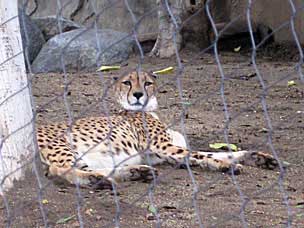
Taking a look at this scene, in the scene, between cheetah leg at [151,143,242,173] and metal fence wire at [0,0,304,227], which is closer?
metal fence wire at [0,0,304,227]

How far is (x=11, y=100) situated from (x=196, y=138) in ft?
6.15

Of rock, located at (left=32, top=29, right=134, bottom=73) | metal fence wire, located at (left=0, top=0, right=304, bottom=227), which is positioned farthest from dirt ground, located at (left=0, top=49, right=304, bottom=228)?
rock, located at (left=32, top=29, right=134, bottom=73)

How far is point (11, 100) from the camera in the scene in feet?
9.69

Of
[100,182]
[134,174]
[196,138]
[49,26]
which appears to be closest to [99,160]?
[134,174]

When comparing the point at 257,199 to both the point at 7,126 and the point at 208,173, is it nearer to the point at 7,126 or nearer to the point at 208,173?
the point at 208,173

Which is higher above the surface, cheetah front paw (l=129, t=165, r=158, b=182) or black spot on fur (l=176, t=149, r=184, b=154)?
cheetah front paw (l=129, t=165, r=158, b=182)

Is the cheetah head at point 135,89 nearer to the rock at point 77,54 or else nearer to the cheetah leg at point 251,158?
the cheetah leg at point 251,158

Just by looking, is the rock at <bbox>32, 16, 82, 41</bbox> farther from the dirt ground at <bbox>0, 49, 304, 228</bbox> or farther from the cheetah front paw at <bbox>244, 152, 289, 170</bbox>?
the cheetah front paw at <bbox>244, 152, 289, 170</bbox>

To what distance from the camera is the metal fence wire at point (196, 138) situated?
8.00 feet

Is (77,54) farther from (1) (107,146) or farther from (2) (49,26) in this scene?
(1) (107,146)

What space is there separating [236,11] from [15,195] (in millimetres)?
5875

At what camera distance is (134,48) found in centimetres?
827

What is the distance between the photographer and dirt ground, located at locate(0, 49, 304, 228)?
9.52 feet

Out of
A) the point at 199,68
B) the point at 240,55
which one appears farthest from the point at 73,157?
the point at 240,55
